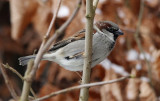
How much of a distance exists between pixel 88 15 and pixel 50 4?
1544 millimetres

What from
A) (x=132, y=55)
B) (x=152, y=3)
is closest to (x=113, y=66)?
(x=132, y=55)

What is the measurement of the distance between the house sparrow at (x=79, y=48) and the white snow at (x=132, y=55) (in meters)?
1.11

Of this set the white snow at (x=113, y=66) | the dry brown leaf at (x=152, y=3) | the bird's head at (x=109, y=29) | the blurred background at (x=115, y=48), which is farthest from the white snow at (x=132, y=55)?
the bird's head at (x=109, y=29)

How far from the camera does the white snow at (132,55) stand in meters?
3.50

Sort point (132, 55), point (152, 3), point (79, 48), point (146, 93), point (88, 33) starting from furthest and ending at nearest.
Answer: point (132, 55)
point (152, 3)
point (146, 93)
point (79, 48)
point (88, 33)

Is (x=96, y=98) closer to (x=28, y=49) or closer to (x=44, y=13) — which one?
(x=44, y=13)

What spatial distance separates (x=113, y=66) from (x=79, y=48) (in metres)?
0.93

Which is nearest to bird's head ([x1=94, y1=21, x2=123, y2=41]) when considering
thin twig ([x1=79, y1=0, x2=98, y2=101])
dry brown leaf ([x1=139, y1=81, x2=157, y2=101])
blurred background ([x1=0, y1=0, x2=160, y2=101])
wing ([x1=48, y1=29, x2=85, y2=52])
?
wing ([x1=48, y1=29, x2=85, y2=52])

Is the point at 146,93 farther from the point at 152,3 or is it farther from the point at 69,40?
the point at 152,3

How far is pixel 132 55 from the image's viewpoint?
365 cm

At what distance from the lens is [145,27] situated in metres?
3.49

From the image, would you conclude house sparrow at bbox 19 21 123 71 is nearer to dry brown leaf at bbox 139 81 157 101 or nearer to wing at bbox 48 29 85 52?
wing at bbox 48 29 85 52

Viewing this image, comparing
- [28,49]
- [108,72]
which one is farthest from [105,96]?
[28,49]

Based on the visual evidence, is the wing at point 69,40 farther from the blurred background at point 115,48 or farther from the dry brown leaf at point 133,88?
the dry brown leaf at point 133,88
